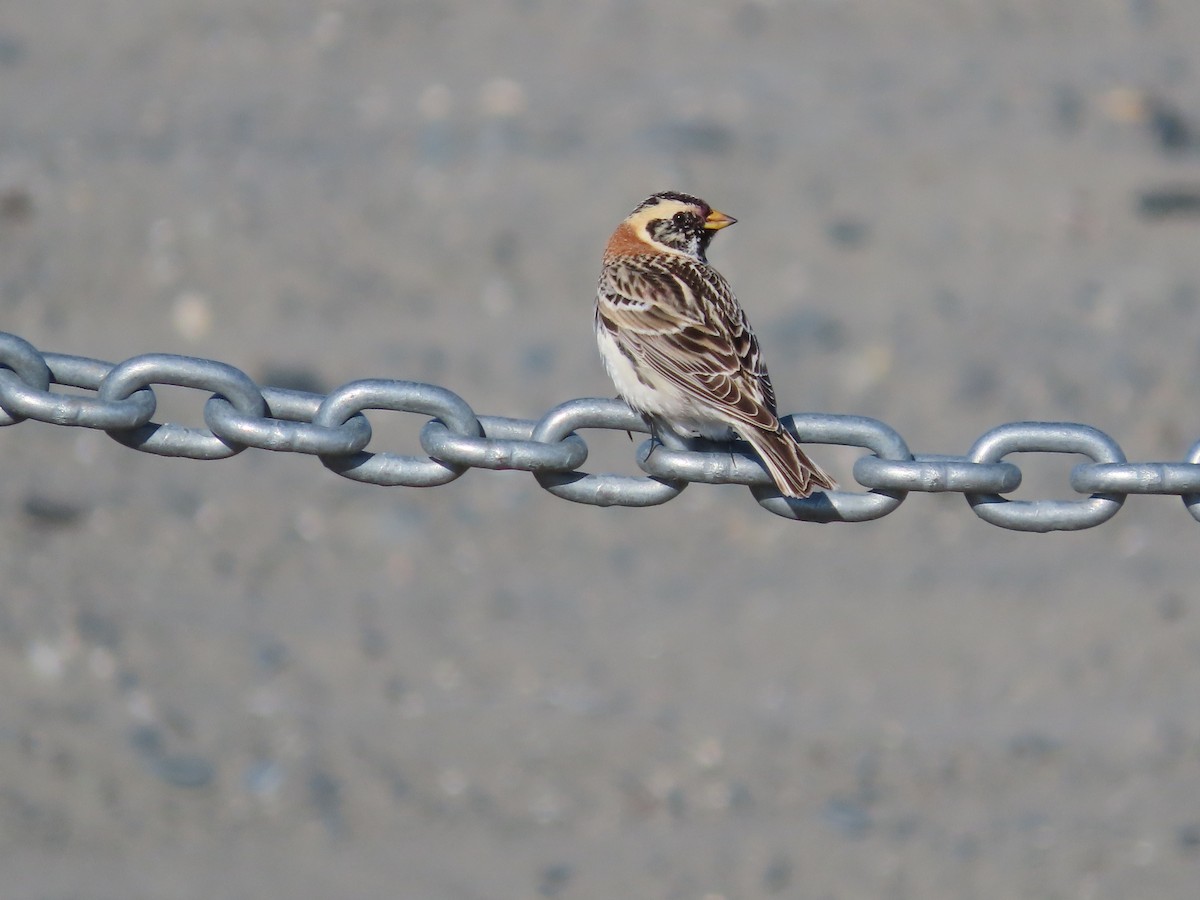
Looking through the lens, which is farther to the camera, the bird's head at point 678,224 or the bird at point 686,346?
the bird's head at point 678,224

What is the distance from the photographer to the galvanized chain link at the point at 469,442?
10.1 ft

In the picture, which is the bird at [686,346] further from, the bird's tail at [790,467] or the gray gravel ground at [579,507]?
the gray gravel ground at [579,507]

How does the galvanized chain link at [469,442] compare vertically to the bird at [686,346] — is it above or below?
below

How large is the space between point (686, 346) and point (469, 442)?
1451 mm

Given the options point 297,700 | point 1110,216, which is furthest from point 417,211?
point 1110,216

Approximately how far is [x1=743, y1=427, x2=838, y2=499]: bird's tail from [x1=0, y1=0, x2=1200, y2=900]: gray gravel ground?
2.71 metres

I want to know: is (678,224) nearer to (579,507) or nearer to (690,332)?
(690,332)

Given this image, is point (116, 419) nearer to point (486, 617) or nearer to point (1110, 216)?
point (486, 617)

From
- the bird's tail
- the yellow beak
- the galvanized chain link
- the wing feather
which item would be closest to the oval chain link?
the galvanized chain link

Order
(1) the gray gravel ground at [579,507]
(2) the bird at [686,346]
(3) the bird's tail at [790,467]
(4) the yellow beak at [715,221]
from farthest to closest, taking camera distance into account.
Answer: (1) the gray gravel ground at [579,507] → (4) the yellow beak at [715,221] → (2) the bird at [686,346] → (3) the bird's tail at [790,467]

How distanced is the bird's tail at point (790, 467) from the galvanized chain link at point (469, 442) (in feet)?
0.26

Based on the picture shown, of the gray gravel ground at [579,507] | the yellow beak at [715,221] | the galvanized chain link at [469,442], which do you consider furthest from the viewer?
the gray gravel ground at [579,507]

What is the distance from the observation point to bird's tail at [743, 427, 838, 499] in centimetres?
330

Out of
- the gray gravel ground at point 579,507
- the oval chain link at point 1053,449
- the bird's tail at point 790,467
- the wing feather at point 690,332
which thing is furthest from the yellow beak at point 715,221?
the oval chain link at point 1053,449
